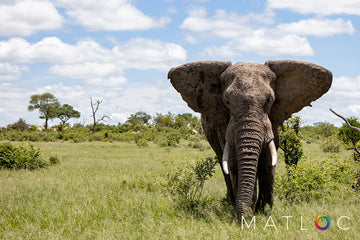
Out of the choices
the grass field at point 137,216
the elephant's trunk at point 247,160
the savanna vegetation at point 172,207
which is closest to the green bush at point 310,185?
the savanna vegetation at point 172,207

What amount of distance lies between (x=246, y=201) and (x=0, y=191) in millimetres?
5907

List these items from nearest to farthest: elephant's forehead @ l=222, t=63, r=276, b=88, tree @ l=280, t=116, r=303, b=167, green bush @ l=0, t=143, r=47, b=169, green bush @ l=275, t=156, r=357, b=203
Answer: elephant's forehead @ l=222, t=63, r=276, b=88
green bush @ l=275, t=156, r=357, b=203
tree @ l=280, t=116, r=303, b=167
green bush @ l=0, t=143, r=47, b=169

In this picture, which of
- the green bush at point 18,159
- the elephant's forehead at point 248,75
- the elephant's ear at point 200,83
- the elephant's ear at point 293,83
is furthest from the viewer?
the green bush at point 18,159

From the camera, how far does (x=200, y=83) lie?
6363 millimetres

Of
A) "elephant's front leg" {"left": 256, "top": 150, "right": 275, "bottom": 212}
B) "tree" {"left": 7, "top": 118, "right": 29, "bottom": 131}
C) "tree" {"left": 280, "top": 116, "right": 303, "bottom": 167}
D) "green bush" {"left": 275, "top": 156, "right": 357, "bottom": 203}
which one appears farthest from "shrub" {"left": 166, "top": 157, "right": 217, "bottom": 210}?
"tree" {"left": 7, "top": 118, "right": 29, "bottom": 131}

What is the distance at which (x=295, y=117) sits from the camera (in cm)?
1084

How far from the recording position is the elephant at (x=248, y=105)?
5.16m

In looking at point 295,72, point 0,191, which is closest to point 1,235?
point 0,191

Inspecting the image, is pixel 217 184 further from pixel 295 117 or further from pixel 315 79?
pixel 315 79

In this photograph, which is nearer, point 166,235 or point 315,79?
point 166,235

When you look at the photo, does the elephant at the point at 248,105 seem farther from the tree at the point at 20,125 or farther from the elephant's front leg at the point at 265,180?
the tree at the point at 20,125

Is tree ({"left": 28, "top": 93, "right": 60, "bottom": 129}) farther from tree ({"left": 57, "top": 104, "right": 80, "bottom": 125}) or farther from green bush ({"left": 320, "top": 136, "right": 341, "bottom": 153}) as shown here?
green bush ({"left": 320, "top": 136, "right": 341, "bottom": 153})

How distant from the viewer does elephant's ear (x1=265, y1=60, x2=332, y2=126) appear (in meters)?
5.98

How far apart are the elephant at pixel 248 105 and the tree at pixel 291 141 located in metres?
4.17
